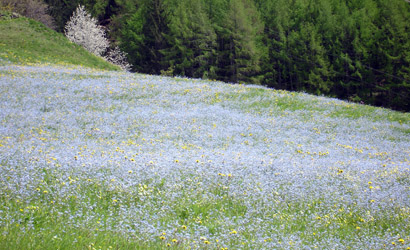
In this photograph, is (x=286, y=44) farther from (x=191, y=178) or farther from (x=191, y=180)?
(x=191, y=180)

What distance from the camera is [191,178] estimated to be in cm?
861

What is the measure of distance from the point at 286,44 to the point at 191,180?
57604 mm

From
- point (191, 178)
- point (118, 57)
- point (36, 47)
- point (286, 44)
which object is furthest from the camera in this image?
point (118, 57)

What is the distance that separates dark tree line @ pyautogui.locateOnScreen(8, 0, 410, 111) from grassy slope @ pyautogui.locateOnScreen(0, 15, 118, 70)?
23.8 m

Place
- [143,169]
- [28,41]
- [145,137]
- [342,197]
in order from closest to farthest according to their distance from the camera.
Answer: [342,197] → [143,169] → [145,137] → [28,41]

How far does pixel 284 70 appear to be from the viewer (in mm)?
62062

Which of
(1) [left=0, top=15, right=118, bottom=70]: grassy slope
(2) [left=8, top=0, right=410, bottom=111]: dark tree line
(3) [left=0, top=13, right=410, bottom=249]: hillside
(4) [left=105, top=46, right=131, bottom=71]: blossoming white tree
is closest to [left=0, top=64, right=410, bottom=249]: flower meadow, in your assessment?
(3) [left=0, top=13, right=410, bottom=249]: hillside

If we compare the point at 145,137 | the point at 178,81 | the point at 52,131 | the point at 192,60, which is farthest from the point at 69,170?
the point at 192,60

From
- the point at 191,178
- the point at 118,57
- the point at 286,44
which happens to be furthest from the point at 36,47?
the point at 286,44

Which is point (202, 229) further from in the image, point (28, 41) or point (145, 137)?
point (28, 41)

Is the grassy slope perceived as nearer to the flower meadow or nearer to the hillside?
the hillside

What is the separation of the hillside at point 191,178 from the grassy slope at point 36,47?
13539 mm

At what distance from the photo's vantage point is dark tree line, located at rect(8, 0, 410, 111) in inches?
2060

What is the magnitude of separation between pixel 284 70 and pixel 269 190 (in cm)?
5604
